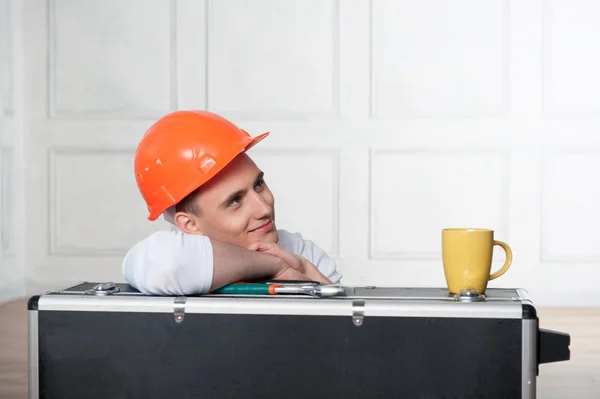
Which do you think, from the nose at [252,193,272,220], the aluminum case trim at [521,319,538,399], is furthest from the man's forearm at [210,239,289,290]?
the aluminum case trim at [521,319,538,399]

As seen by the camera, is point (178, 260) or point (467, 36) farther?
point (467, 36)

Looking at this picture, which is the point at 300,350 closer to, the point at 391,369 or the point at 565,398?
the point at 391,369

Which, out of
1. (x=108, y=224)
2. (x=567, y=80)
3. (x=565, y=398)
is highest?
(x=567, y=80)

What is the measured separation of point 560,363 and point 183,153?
1815 millimetres

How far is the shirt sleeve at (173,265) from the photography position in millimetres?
1300

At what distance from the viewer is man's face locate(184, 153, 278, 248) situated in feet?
5.27

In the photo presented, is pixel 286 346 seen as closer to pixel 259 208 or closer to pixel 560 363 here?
pixel 259 208

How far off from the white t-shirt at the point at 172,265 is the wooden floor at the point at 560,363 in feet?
4.22

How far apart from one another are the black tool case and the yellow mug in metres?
0.04

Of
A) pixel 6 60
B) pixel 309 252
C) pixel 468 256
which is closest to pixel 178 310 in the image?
pixel 468 256

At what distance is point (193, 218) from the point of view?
5.34 ft

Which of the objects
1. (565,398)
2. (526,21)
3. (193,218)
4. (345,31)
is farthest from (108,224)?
(193,218)

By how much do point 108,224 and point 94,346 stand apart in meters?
3.10

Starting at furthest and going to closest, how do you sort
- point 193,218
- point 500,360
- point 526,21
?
point 526,21
point 193,218
point 500,360
